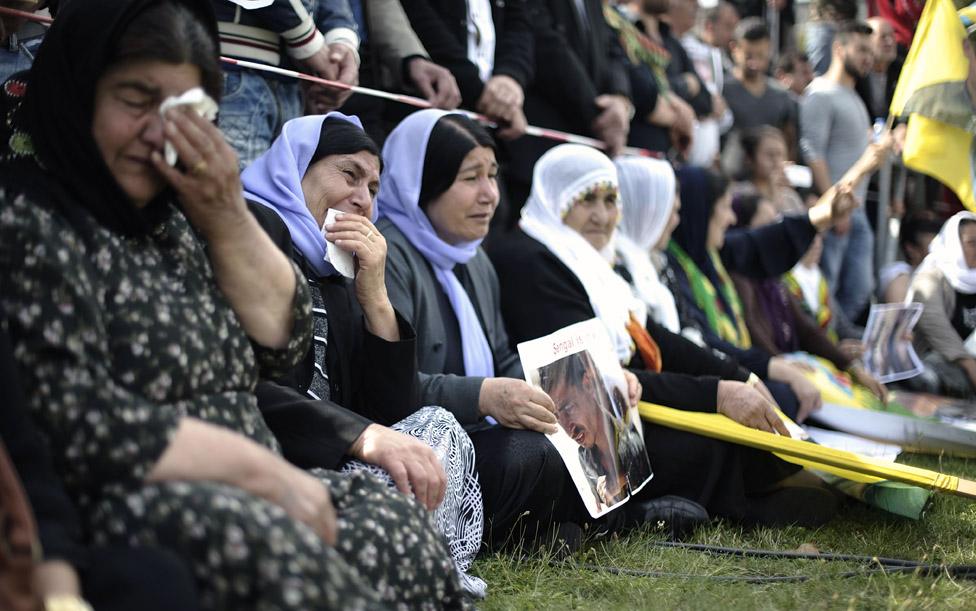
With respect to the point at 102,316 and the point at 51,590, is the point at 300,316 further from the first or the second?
the point at 51,590

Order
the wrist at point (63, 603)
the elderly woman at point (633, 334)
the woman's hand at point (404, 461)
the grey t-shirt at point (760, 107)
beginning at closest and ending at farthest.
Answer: the wrist at point (63, 603), the woman's hand at point (404, 461), the elderly woman at point (633, 334), the grey t-shirt at point (760, 107)

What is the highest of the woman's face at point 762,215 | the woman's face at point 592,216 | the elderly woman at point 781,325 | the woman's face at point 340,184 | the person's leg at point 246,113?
the person's leg at point 246,113

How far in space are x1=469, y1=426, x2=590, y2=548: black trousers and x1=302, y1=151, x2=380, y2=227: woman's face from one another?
2.76 feet

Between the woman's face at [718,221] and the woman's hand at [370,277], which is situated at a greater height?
the woman's hand at [370,277]

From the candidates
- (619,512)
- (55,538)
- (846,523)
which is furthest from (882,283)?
(55,538)

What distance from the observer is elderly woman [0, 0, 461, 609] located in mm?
1970

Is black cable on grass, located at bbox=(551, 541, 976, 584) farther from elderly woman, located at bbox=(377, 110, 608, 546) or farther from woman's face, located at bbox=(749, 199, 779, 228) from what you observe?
woman's face, located at bbox=(749, 199, 779, 228)

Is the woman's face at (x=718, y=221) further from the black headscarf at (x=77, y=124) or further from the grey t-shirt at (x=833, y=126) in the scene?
the black headscarf at (x=77, y=124)

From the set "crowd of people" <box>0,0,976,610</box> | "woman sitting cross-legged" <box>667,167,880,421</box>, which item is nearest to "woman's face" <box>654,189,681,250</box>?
"crowd of people" <box>0,0,976,610</box>

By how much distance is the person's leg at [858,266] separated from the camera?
8.38 meters

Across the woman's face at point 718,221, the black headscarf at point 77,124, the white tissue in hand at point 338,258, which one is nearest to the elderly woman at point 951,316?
the woman's face at point 718,221

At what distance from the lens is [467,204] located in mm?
4227

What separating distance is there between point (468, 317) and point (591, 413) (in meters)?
0.57

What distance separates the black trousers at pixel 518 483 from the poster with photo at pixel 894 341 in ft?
11.4
